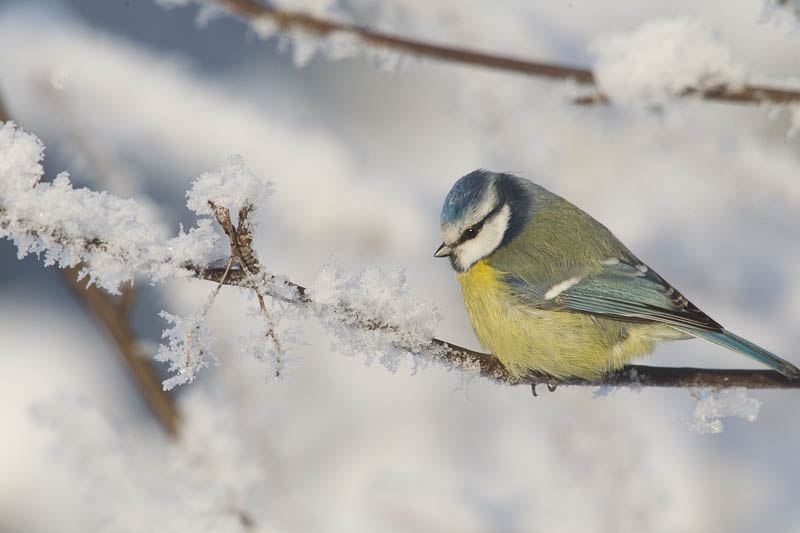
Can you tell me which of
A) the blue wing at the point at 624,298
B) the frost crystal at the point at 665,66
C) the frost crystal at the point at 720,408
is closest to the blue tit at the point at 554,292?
the blue wing at the point at 624,298

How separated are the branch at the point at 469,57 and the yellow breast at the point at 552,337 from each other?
0.72m

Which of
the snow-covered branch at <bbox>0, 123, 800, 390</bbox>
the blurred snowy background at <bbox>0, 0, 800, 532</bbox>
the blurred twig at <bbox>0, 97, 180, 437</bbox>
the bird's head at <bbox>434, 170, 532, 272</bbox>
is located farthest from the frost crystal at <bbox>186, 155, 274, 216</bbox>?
the bird's head at <bbox>434, 170, 532, 272</bbox>

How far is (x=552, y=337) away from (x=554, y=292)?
9 cm

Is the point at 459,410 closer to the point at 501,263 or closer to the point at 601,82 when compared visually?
the point at 501,263

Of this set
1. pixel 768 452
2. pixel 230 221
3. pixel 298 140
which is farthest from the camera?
pixel 298 140

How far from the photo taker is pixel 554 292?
1559mm

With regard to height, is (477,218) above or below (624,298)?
above

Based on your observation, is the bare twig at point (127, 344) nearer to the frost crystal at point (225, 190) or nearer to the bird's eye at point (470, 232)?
the frost crystal at point (225, 190)

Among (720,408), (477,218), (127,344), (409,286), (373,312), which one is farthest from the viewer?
(409,286)

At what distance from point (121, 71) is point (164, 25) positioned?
912 mm

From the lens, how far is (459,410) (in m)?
2.28

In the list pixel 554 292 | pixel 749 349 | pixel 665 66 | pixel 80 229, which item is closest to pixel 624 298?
pixel 554 292

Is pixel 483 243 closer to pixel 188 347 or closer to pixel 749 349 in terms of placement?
pixel 749 349

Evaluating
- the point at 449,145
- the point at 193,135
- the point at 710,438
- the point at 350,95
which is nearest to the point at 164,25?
the point at 350,95
